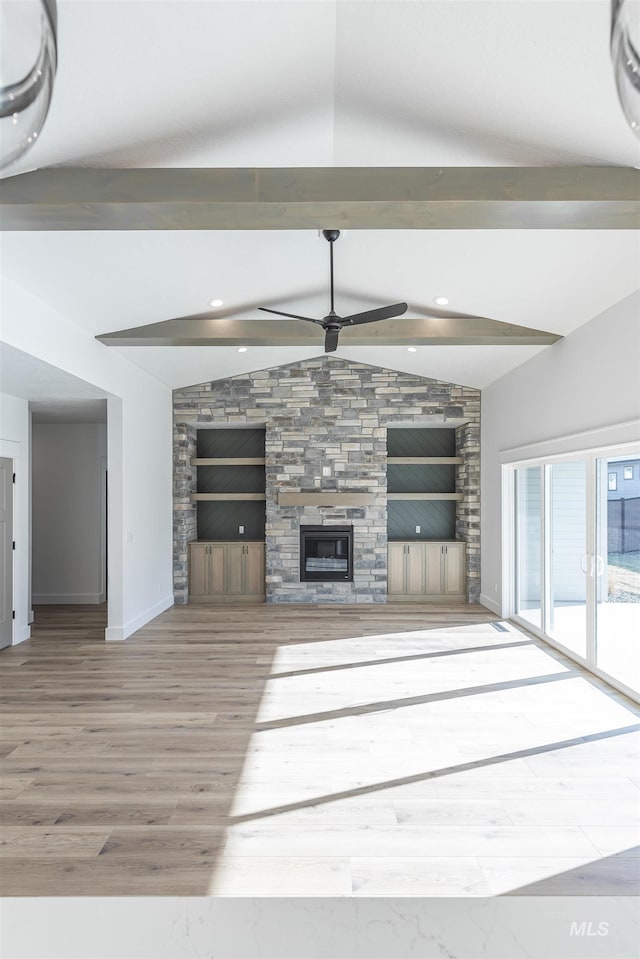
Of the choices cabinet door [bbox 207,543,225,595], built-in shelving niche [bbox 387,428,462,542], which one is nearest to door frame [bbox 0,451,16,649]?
cabinet door [bbox 207,543,225,595]

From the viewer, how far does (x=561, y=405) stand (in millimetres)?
5492

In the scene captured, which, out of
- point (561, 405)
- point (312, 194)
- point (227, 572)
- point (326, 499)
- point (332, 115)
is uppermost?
point (332, 115)

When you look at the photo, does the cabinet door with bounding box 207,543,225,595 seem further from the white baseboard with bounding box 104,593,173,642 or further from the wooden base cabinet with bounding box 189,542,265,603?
the white baseboard with bounding box 104,593,173,642

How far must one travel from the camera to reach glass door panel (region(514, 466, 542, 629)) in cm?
635

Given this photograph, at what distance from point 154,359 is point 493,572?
188 inches

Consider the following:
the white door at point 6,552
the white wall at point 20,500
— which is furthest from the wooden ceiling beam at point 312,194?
the white door at point 6,552

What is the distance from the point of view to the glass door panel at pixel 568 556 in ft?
17.2

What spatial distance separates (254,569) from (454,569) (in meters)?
2.73

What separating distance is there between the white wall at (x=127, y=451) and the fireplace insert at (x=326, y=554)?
1805 millimetres

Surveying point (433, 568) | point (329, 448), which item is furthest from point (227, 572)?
point (433, 568)

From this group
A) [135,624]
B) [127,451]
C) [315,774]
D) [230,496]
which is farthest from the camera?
[230,496]

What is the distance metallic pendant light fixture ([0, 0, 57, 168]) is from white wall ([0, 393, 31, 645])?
20.2 ft

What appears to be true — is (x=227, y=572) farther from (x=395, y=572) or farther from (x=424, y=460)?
(x=424, y=460)
